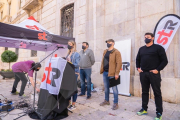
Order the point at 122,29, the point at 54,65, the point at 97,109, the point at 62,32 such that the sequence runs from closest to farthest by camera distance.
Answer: the point at 54,65, the point at 97,109, the point at 122,29, the point at 62,32

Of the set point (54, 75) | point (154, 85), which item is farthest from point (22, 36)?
point (154, 85)

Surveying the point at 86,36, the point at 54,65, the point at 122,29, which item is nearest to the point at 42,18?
the point at 86,36

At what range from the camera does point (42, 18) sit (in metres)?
11.1

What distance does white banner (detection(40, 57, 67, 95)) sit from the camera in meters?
2.78

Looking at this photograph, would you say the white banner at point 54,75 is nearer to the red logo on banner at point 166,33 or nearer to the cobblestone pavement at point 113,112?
the cobblestone pavement at point 113,112

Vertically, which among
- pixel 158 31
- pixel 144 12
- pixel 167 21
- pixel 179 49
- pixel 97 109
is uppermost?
pixel 144 12

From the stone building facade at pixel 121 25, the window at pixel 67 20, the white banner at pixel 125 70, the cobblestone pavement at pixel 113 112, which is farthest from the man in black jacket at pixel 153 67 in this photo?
the window at pixel 67 20

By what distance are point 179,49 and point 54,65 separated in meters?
3.81

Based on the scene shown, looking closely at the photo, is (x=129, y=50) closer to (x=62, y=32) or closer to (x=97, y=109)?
(x=97, y=109)

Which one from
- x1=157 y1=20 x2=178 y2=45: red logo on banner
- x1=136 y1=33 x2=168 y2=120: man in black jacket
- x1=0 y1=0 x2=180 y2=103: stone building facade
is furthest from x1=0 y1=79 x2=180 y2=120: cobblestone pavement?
x1=157 y1=20 x2=178 y2=45: red logo on banner

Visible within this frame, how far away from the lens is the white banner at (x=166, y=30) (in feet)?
12.2

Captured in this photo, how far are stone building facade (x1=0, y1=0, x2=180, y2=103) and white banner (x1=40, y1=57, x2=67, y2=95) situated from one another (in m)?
3.07

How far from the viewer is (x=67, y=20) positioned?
29.6ft

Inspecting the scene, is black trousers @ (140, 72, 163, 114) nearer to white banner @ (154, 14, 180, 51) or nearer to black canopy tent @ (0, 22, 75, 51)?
white banner @ (154, 14, 180, 51)
